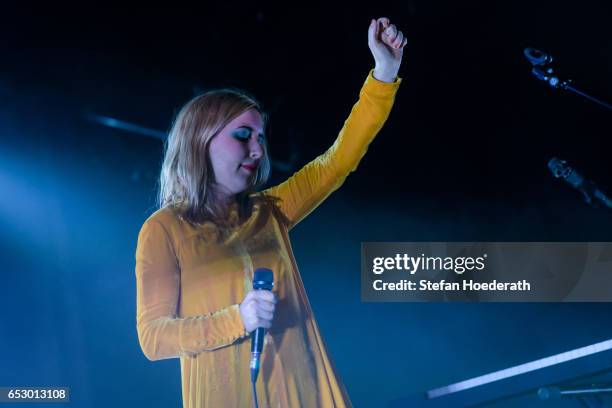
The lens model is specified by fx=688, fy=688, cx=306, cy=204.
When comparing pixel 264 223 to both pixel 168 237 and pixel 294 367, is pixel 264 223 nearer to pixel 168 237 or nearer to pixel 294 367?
pixel 168 237

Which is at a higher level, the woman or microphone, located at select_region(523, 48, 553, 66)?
microphone, located at select_region(523, 48, 553, 66)

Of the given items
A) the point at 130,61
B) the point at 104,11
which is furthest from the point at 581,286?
the point at 104,11

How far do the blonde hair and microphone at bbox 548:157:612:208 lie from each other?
1170mm

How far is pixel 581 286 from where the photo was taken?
278 centimetres

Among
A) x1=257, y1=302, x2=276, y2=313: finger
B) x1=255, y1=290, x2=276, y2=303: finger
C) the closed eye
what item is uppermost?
the closed eye

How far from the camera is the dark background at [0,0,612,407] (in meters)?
2.80

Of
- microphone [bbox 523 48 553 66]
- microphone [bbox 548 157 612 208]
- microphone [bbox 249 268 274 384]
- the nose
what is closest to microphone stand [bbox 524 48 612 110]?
microphone [bbox 523 48 553 66]

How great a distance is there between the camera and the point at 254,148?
246 cm

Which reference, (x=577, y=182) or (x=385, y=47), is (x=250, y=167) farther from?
(x=577, y=182)

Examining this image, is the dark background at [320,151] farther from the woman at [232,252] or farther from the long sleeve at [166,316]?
the long sleeve at [166,316]

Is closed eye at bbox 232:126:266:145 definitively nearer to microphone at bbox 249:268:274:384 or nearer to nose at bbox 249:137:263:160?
nose at bbox 249:137:263:160

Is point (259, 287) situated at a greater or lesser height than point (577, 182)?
lesser

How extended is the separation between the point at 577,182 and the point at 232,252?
144 cm

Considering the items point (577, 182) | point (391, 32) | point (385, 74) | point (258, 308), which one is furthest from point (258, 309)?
point (577, 182)
